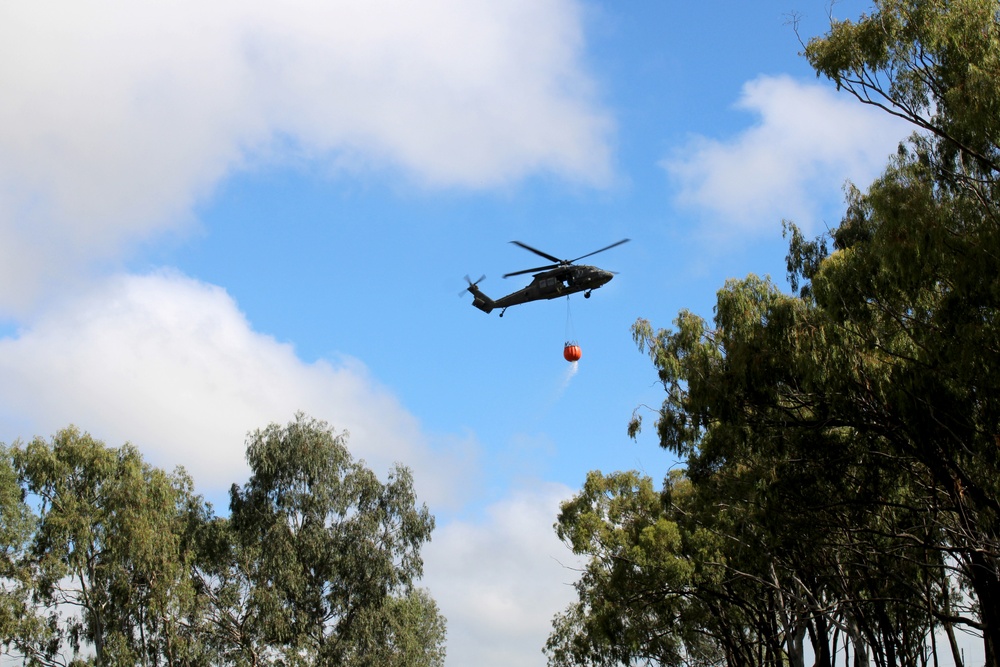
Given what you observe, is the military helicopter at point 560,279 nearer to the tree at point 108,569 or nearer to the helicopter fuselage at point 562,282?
the helicopter fuselage at point 562,282

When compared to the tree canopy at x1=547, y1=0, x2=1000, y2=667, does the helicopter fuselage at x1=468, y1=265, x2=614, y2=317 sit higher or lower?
higher

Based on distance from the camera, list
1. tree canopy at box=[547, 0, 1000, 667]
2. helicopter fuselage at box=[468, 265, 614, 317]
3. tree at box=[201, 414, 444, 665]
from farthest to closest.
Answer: tree at box=[201, 414, 444, 665] → helicopter fuselage at box=[468, 265, 614, 317] → tree canopy at box=[547, 0, 1000, 667]

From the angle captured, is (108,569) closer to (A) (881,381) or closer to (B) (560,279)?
(B) (560,279)

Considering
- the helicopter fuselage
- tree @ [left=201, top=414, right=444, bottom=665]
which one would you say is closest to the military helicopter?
the helicopter fuselage

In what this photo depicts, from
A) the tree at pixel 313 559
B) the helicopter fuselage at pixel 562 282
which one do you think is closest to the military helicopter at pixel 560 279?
the helicopter fuselage at pixel 562 282

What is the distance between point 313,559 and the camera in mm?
39250

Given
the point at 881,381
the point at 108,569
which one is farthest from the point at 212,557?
the point at 881,381

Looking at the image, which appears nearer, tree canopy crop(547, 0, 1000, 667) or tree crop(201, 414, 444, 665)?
tree canopy crop(547, 0, 1000, 667)

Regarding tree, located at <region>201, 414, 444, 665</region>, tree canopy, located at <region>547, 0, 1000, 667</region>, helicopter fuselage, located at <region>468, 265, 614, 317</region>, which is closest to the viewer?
tree canopy, located at <region>547, 0, 1000, 667</region>

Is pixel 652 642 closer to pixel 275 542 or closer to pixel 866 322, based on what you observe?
pixel 275 542

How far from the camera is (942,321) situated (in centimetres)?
1546

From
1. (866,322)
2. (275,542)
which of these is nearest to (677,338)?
(866,322)

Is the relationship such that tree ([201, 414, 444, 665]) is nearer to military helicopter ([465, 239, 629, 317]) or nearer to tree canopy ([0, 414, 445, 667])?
tree canopy ([0, 414, 445, 667])

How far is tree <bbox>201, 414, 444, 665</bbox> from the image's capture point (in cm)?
3847
